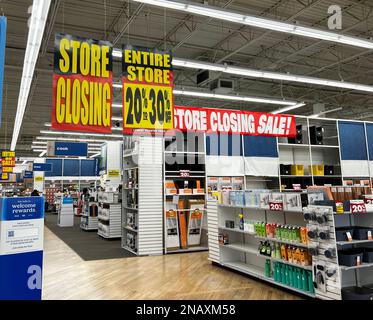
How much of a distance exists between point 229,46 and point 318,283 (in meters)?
9.35

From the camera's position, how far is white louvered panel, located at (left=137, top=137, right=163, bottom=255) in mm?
7844

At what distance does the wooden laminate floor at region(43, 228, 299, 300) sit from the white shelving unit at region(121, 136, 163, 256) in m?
0.49

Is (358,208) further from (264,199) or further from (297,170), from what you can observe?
(297,170)

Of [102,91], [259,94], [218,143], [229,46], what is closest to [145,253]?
[218,143]

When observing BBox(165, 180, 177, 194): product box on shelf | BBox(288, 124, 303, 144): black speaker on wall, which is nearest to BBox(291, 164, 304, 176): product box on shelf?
BBox(288, 124, 303, 144): black speaker on wall

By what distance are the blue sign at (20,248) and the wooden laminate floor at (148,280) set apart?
1535mm

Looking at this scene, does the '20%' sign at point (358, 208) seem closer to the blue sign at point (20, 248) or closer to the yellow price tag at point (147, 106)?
the yellow price tag at point (147, 106)

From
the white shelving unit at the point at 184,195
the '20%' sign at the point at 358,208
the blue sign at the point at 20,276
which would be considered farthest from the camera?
the white shelving unit at the point at 184,195

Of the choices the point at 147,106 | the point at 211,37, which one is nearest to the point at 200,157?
A: the point at 147,106

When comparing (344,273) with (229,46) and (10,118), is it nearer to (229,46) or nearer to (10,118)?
(229,46)

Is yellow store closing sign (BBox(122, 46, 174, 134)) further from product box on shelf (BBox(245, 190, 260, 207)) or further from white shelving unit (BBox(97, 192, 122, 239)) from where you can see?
white shelving unit (BBox(97, 192, 122, 239))

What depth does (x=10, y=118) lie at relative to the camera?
19.3 meters

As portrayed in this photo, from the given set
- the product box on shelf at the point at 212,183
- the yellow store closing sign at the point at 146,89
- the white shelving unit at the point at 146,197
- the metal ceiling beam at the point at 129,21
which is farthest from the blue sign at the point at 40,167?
the yellow store closing sign at the point at 146,89

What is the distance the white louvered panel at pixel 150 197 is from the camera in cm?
784
